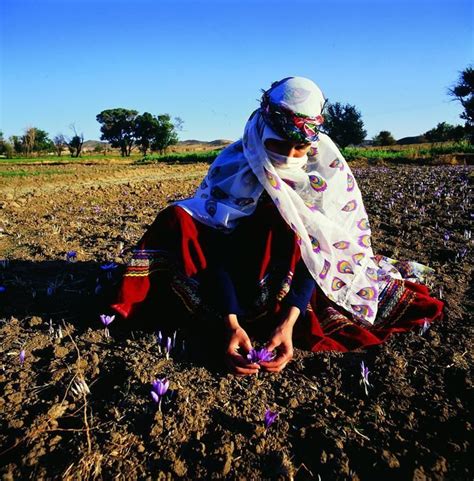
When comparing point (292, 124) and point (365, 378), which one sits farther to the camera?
point (292, 124)

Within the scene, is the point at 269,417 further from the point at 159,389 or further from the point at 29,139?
the point at 29,139

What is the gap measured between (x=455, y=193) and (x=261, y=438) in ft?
22.8

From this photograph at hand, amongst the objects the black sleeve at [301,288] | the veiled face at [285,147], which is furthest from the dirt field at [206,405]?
the veiled face at [285,147]

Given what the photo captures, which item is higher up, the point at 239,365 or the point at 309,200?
the point at 309,200

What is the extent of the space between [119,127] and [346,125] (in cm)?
4111

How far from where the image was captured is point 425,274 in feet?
10.7

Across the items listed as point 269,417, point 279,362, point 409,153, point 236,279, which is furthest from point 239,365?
point 409,153

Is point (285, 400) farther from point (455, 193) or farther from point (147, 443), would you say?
point (455, 193)

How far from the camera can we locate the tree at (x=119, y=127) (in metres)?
71.5

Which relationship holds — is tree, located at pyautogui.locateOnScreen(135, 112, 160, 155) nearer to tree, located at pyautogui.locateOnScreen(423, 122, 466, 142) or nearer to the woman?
tree, located at pyautogui.locateOnScreen(423, 122, 466, 142)

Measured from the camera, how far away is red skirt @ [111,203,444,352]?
2.36 meters

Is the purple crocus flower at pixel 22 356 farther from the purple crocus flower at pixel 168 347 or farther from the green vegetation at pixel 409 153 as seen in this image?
the green vegetation at pixel 409 153

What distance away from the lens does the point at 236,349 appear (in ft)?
6.97

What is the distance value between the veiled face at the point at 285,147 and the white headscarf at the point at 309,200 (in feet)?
0.11
